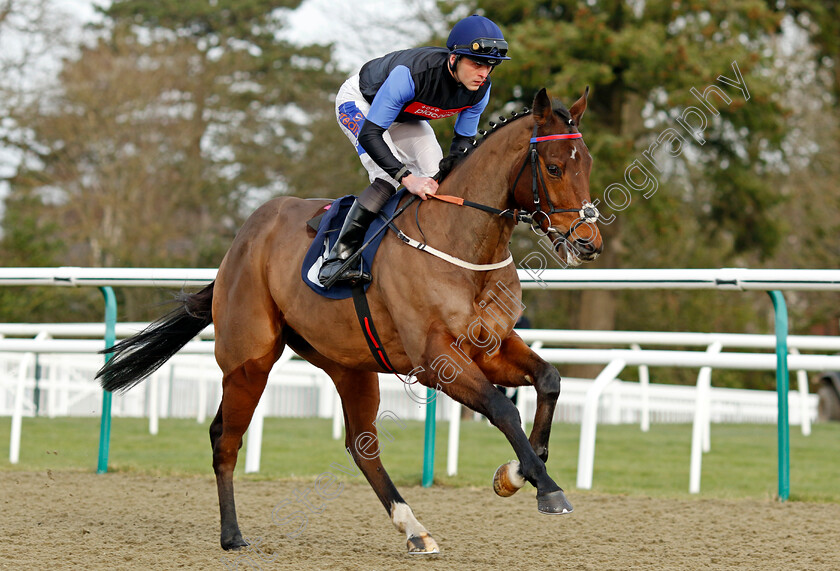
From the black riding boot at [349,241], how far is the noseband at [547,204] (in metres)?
0.72

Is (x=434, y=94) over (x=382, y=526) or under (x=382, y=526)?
over

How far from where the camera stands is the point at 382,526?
16.1 feet

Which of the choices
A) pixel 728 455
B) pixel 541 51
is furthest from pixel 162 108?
pixel 728 455

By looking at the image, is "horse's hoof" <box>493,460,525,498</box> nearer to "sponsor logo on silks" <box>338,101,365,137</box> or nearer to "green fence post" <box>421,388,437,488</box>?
"sponsor logo on silks" <box>338,101,365,137</box>

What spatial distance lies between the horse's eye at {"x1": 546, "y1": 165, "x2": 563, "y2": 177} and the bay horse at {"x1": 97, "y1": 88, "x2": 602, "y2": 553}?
11mm

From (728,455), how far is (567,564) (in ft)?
17.4

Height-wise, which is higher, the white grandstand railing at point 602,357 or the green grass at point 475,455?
the white grandstand railing at point 602,357

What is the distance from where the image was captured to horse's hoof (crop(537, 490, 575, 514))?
3.45 meters

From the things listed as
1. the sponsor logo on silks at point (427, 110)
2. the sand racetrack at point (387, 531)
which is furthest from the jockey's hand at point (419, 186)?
the sand racetrack at point (387, 531)

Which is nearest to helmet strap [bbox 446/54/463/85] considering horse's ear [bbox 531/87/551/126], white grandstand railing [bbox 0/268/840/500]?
horse's ear [bbox 531/87/551/126]

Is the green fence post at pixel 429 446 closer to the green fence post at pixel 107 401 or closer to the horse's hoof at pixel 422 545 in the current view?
the horse's hoof at pixel 422 545

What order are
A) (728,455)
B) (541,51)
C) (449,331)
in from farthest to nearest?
(541,51) → (728,455) → (449,331)

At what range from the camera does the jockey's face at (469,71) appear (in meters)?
4.06

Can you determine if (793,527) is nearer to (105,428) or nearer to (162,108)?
(105,428)
